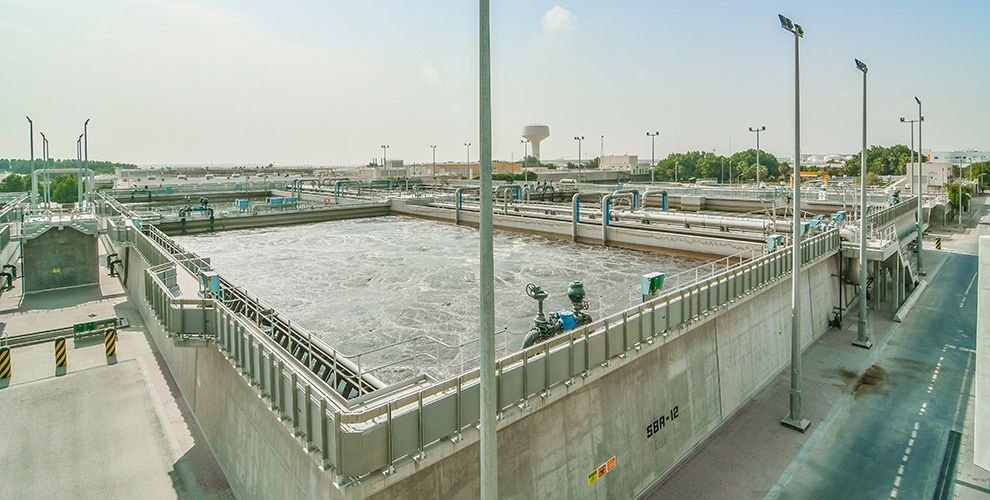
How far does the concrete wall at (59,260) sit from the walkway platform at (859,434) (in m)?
36.5

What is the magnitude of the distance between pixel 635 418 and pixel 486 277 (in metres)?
8.51

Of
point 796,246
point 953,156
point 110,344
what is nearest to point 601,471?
point 796,246

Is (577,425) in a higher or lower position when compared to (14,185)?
lower

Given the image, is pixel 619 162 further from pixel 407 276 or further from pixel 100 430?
pixel 100 430

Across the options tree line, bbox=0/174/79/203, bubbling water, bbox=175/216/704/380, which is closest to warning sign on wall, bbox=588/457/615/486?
bubbling water, bbox=175/216/704/380

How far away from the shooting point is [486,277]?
6027mm

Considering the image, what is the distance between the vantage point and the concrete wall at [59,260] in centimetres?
3303

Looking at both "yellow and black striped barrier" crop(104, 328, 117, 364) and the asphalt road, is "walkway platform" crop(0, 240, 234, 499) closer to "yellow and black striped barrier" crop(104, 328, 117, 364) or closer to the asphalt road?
"yellow and black striped barrier" crop(104, 328, 117, 364)

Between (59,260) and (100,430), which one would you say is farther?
(59,260)

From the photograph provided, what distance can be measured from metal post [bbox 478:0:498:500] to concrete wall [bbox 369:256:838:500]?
8.75 feet

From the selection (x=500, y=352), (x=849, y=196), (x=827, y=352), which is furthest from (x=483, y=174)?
(x=849, y=196)

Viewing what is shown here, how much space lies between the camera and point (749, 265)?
18.5 meters

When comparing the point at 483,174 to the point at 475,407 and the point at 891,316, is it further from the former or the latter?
the point at 891,316

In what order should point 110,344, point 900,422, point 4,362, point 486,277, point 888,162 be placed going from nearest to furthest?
point 486,277 < point 900,422 < point 4,362 < point 110,344 < point 888,162
